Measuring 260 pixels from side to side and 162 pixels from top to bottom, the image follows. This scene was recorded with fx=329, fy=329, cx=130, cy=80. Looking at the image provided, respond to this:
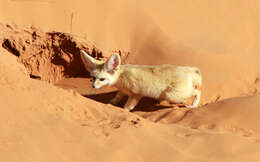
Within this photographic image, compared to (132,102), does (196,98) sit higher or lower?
higher

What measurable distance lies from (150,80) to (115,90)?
1.72 meters

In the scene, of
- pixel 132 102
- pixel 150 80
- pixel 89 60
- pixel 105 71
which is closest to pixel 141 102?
pixel 132 102

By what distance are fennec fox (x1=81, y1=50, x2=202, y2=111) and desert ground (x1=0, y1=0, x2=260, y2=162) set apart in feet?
1.08

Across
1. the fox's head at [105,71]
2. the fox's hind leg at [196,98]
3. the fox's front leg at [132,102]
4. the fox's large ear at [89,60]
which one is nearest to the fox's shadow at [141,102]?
the fox's front leg at [132,102]

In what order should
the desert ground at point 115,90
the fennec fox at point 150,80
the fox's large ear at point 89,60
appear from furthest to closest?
the fox's large ear at point 89,60
the fennec fox at point 150,80
the desert ground at point 115,90

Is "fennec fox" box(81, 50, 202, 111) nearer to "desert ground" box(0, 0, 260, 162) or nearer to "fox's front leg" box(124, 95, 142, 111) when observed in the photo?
"fox's front leg" box(124, 95, 142, 111)

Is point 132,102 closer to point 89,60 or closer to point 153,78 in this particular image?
point 153,78

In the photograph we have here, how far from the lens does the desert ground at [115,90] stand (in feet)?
12.1

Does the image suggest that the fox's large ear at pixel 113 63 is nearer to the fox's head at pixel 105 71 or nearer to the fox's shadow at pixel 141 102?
the fox's head at pixel 105 71

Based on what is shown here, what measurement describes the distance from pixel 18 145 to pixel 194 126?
3.02 metres

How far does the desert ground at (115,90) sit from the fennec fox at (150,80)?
329mm

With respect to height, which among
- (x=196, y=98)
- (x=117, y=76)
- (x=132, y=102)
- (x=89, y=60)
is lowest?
(x=132, y=102)

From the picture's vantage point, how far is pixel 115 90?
8.41 metres

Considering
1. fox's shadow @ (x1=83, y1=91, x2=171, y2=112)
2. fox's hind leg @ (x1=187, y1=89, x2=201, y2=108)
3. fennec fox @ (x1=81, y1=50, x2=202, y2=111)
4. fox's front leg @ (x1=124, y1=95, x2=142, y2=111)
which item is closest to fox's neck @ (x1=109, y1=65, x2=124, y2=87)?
fennec fox @ (x1=81, y1=50, x2=202, y2=111)
